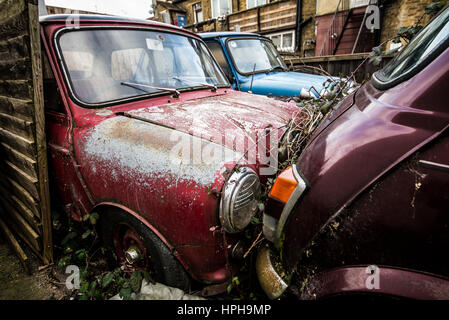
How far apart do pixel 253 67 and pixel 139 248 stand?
12.5 feet

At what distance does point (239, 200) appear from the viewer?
1198 mm

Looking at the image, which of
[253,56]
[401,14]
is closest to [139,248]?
[253,56]

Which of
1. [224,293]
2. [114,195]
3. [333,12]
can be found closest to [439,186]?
[224,293]

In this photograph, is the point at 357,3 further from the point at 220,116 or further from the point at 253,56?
the point at 220,116

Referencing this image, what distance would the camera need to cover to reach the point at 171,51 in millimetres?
2359

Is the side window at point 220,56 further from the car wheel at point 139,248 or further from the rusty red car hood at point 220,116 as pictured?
the car wheel at point 139,248

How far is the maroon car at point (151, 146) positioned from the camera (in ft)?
4.01

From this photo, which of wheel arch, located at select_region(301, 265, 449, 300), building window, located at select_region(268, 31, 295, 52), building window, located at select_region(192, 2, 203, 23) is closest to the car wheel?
wheel arch, located at select_region(301, 265, 449, 300)

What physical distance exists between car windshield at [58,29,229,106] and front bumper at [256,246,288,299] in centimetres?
154

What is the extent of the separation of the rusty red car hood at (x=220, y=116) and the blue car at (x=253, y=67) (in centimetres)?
174

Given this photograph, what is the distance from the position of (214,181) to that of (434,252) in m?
0.87

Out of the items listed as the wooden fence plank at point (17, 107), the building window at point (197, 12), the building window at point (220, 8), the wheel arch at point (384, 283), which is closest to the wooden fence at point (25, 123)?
the wooden fence plank at point (17, 107)

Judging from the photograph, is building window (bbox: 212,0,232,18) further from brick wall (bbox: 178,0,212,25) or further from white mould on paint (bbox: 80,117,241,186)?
white mould on paint (bbox: 80,117,241,186)
